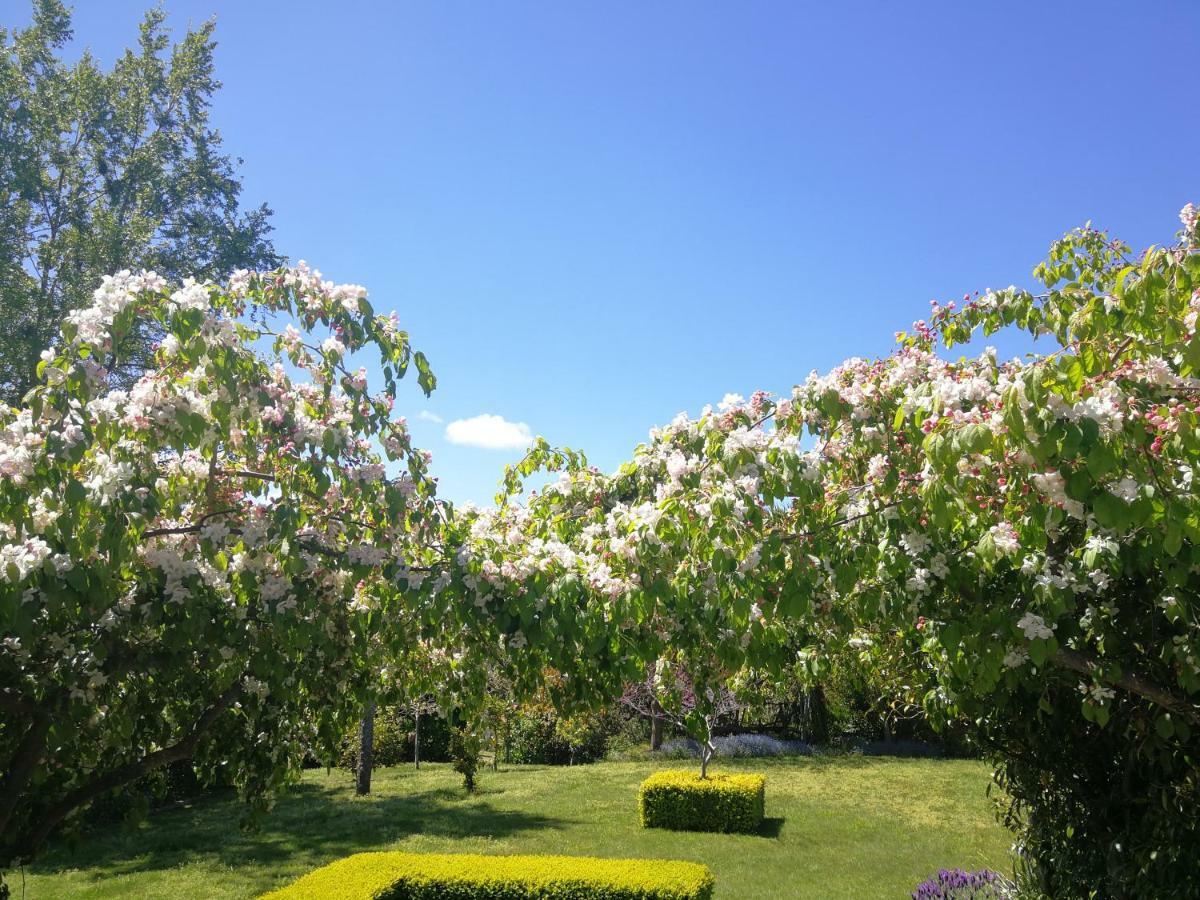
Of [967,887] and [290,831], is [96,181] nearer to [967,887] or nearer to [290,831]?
[290,831]

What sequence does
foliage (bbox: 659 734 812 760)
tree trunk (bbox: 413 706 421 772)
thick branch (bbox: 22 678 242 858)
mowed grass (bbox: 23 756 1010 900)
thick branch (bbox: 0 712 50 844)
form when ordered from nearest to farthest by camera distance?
thick branch (bbox: 0 712 50 844), thick branch (bbox: 22 678 242 858), mowed grass (bbox: 23 756 1010 900), tree trunk (bbox: 413 706 421 772), foliage (bbox: 659 734 812 760)

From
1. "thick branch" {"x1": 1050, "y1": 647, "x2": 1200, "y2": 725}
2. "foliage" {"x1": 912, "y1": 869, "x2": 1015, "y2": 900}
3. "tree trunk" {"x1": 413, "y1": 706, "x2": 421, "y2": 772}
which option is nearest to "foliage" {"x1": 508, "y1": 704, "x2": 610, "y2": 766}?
"tree trunk" {"x1": 413, "y1": 706, "x2": 421, "y2": 772}

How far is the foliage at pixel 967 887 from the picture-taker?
7.58 m

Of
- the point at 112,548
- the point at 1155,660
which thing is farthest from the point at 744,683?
the point at 112,548

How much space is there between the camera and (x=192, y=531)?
447 cm

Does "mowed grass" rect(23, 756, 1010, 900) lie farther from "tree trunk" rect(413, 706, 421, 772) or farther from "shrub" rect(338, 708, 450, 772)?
"shrub" rect(338, 708, 450, 772)

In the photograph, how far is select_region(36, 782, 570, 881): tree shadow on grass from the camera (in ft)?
41.7

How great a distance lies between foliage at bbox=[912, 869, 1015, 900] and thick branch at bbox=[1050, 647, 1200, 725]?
335cm

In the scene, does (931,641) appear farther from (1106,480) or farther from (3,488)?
(3,488)

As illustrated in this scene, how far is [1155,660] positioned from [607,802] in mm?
13290

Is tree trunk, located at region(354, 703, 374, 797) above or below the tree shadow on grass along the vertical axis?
above

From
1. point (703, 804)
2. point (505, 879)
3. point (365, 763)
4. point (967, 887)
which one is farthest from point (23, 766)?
point (365, 763)

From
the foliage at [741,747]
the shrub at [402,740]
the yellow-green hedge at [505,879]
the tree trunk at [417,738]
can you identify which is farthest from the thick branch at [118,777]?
the foliage at [741,747]

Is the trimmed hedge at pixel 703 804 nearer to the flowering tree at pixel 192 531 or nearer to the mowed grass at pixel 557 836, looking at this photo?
the mowed grass at pixel 557 836
